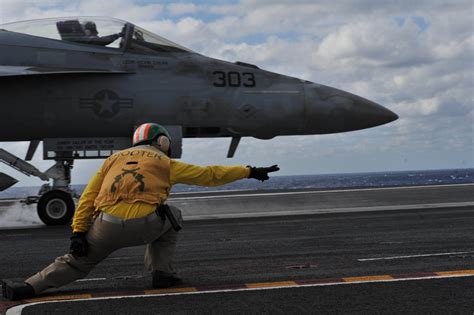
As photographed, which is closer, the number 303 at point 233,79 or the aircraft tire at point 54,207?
the aircraft tire at point 54,207

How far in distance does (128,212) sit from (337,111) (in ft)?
31.2

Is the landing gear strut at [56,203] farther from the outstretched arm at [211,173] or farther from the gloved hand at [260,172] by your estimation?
the gloved hand at [260,172]

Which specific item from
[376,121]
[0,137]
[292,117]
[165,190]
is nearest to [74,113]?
[0,137]

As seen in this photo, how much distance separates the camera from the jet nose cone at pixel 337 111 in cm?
1548

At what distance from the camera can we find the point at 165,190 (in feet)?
22.7

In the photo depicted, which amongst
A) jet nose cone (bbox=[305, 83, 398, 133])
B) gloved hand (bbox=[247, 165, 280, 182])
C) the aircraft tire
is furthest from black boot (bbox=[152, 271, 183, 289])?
jet nose cone (bbox=[305, 83, 398, 133])

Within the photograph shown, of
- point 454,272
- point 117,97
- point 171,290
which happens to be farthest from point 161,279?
point 117,97

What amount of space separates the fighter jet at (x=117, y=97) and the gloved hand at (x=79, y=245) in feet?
27.1

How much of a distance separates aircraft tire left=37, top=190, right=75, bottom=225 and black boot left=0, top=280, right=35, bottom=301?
859cm

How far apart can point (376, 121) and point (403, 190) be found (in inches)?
453

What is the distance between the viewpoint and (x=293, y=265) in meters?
8.23

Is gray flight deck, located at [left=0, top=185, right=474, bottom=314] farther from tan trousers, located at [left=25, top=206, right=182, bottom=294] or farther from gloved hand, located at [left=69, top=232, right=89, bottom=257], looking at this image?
gloved hand, located at [left=69, top=232, right=89, bottom=257]

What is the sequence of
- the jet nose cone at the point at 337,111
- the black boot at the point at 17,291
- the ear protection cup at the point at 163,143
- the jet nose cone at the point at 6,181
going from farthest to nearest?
the jet nose cone at the point at 337,111 < the jet nose cone at the point at 6,181 < the ear protection cup at the point at 163,143 < the black boot at the point at 17,291

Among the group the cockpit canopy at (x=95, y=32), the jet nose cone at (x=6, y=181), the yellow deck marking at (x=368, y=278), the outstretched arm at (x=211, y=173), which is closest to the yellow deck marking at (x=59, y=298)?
the outstretched arm at (x=211, y=173)
